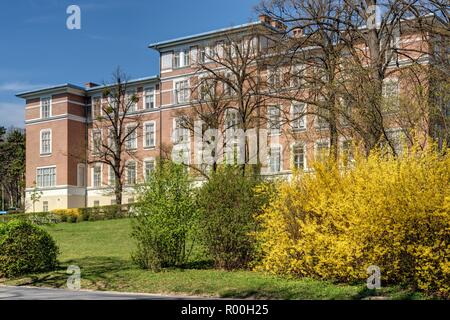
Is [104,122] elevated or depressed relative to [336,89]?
elevated

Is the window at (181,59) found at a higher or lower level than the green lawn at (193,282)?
higher

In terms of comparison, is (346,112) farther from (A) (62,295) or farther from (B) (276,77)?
(A) (62,295)

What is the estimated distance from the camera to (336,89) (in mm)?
21281

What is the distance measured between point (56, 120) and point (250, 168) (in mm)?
53575

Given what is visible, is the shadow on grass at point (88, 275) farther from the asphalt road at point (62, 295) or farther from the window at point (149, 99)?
the window at point (149, 99)

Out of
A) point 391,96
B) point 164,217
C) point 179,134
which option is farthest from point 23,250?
point 179,134

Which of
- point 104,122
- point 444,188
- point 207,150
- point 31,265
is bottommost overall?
point 31,265

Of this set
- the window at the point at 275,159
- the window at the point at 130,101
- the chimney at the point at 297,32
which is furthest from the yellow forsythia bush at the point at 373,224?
the window at the point at 130,101

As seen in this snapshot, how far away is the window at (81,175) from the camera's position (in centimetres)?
7031

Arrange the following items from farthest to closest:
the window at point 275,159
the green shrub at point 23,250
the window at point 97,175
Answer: the window at point 97,175 < the window at point 275,159 < the green shrub at point 23,250

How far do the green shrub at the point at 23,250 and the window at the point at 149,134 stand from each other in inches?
1806

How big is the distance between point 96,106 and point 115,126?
8.51 meters

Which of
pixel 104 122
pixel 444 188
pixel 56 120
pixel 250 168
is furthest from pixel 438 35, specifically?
pixel 56 120
